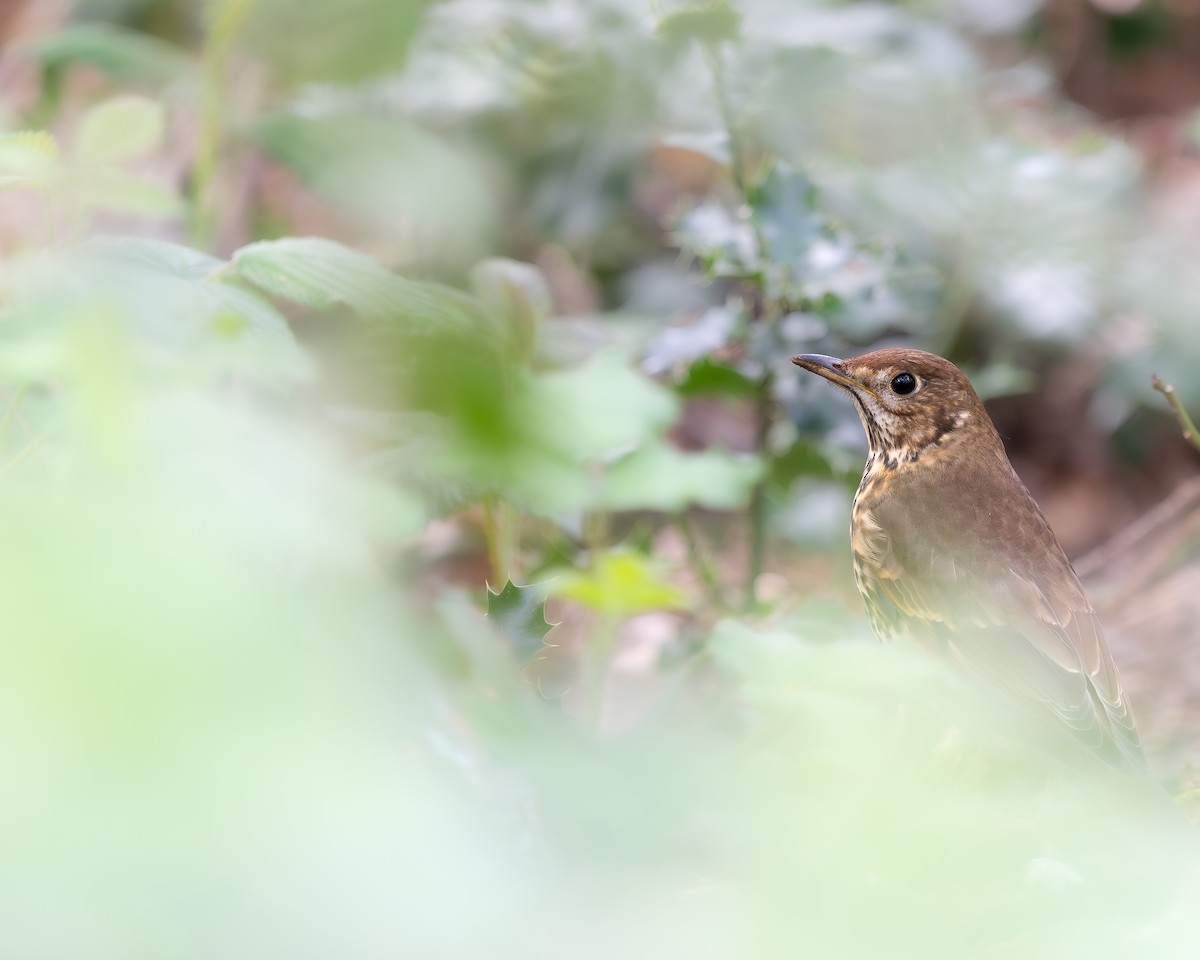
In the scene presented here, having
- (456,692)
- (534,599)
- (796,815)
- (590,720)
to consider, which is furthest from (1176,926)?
(590,720)

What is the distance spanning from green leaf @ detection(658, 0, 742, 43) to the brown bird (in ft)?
2.02

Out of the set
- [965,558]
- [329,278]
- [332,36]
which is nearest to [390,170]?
[332,36]

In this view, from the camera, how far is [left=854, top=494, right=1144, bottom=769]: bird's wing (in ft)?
6.52

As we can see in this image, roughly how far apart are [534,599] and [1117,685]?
102 centimetres

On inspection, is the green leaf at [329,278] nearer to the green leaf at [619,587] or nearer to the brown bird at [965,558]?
the green leaf at [619,587]

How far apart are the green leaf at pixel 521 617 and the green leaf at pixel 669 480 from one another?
1.68ft

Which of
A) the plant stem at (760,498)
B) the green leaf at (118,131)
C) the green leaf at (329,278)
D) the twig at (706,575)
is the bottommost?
the twig at (706,575)

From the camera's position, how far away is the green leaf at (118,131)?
1481 mm

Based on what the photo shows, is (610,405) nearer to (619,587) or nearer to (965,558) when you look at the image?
(619,587)

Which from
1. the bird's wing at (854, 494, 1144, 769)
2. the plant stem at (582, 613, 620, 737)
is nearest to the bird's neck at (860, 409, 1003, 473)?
the bird's wing at (854, 494, 1144, 769)

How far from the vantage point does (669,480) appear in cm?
214

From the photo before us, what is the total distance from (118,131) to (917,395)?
60.2 inches

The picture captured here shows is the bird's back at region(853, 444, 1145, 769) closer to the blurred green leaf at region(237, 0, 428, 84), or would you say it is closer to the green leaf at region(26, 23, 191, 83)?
the blurred green leaf at region(237, 0, 428, 84)

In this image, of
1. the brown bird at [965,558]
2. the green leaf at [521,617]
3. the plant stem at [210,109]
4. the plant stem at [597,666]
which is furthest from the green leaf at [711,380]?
the green leaf at [521,617]
